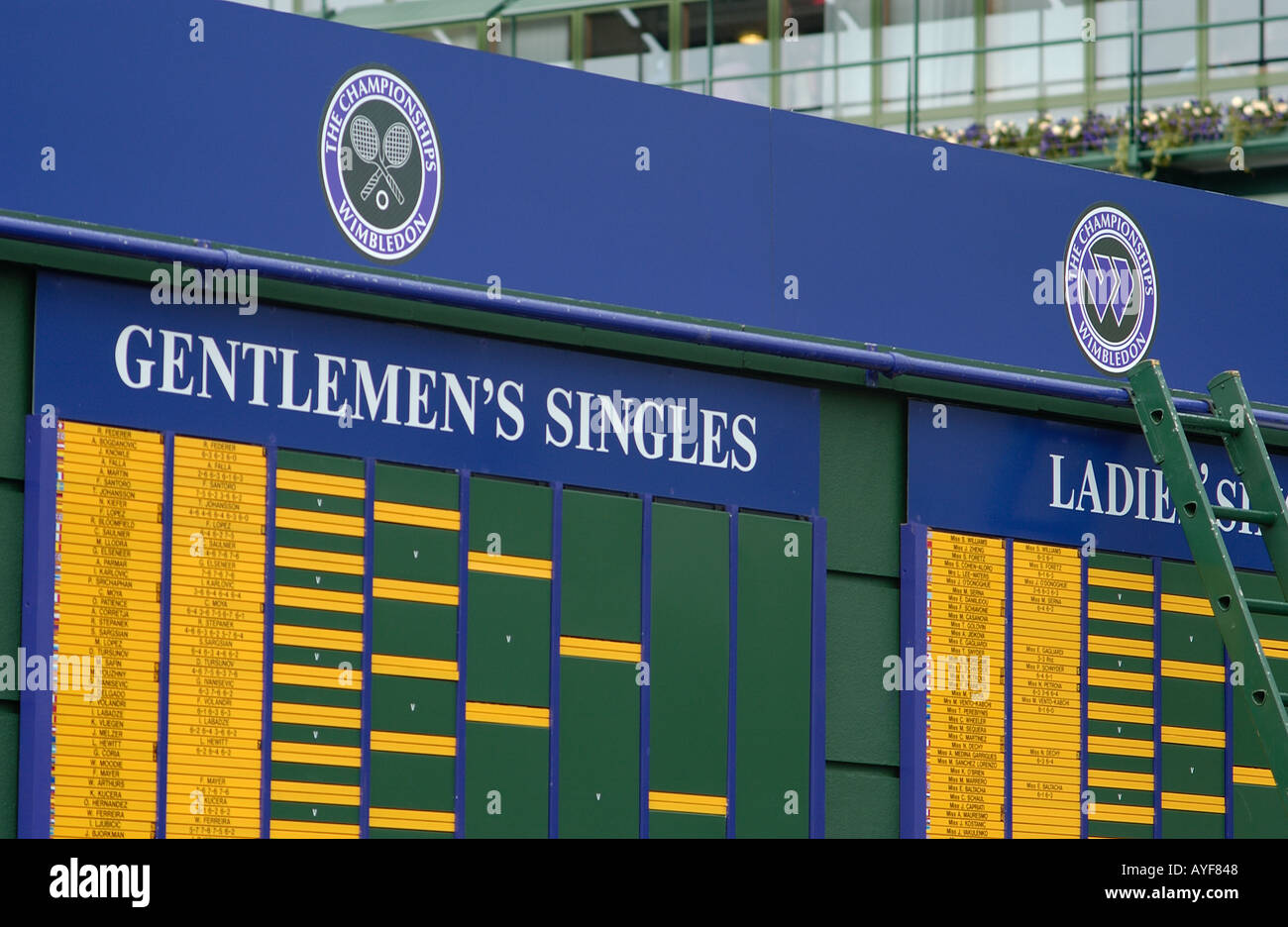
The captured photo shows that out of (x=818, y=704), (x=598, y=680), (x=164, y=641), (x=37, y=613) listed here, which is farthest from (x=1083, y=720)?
(x=37, y=613)

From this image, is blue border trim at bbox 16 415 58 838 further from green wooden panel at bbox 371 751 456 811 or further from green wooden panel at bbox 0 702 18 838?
green wooden panel at bbox 371 751 456 811

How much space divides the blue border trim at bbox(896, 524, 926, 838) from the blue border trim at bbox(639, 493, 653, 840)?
4.17 feet

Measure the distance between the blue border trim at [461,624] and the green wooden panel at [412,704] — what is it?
32mm

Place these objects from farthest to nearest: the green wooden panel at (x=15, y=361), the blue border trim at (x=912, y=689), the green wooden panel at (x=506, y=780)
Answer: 1. the blue border trim at (x=912, y=689)
2. the green wooden panel at (x=506, y=780)
3. the green wooden panel at (x=15, y=361)

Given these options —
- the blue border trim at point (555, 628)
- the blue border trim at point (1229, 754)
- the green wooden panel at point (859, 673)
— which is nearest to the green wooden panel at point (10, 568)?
the blue border trim at point (555, 628)

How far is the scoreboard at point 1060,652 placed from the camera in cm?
962

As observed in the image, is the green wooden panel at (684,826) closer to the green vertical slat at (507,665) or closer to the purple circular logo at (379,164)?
the green vertical slat at (507,665)

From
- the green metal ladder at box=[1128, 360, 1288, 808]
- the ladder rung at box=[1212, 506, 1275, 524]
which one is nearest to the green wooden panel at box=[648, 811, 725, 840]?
the green metal ladder at box=[1128, 360, 1288, 808]

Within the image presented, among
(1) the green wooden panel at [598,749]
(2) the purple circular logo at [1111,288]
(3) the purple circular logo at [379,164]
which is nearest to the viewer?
(3) the purple circular logo at [379,164]

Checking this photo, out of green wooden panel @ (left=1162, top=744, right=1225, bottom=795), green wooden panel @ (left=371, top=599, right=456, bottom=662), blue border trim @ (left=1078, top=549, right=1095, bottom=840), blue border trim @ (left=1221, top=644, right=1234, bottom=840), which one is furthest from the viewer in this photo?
blue border trim @ (left=1221, top=644, right=1234, bottom=840)

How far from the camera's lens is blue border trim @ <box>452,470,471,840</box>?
27.3 ft

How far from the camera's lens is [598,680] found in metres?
8.72

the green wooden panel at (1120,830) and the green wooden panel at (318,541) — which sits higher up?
the green wooden panel at (318,541)
